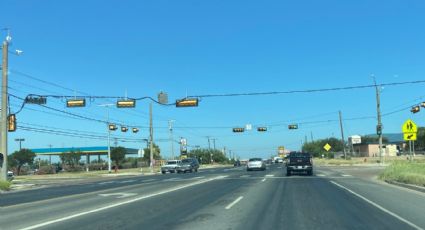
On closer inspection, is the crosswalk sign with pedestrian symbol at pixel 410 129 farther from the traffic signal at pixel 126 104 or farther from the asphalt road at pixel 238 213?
the traffic signal at pixel 126 104

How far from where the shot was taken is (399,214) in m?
14.8

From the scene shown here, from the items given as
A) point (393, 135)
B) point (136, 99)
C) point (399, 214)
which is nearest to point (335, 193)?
point (399, 214)

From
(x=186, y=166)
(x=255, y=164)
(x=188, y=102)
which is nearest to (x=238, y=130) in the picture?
(x=186, y=166)

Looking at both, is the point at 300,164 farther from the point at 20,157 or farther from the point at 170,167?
the point at 20,157

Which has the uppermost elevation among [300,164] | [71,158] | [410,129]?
[71,158]

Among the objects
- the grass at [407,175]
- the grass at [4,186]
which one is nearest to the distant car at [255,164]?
the grass at [407,175]

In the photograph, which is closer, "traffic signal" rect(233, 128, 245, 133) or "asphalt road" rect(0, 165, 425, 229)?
"asphalt road" rect(0, 165, 425, 229)

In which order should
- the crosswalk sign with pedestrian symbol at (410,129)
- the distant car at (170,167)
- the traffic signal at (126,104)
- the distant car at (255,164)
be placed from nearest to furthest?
1. the crosswalk sign with pedestrian symbol at (410,129)
2. the traffic signal at (126,104)
3. the distant car at (255,164)
4. the distant car at (170,167)

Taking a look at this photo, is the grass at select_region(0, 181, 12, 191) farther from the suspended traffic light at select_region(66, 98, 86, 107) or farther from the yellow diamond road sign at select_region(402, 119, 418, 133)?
the yellow diamond road sign at select_region(402, 119, 418, 133)

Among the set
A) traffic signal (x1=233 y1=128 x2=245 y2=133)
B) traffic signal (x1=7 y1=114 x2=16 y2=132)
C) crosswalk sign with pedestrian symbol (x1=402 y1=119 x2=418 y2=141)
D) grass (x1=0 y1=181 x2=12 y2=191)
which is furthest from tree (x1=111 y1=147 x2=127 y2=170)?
crosswalk sign with pedestrian symbol (x1=402 y1=119 x2=418 y2=141)

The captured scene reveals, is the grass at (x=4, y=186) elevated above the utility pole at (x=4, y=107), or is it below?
below

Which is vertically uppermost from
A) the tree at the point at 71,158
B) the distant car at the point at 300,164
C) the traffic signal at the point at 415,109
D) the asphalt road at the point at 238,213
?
the traffic signal at the point at 415,109

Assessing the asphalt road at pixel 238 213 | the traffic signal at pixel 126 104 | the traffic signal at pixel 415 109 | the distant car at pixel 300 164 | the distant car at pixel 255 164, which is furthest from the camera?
the distant car at pixel 255 164

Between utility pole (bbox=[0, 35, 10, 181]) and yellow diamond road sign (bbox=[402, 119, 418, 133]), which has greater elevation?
utility pole (bbox=[0, 35, 10, 181])
